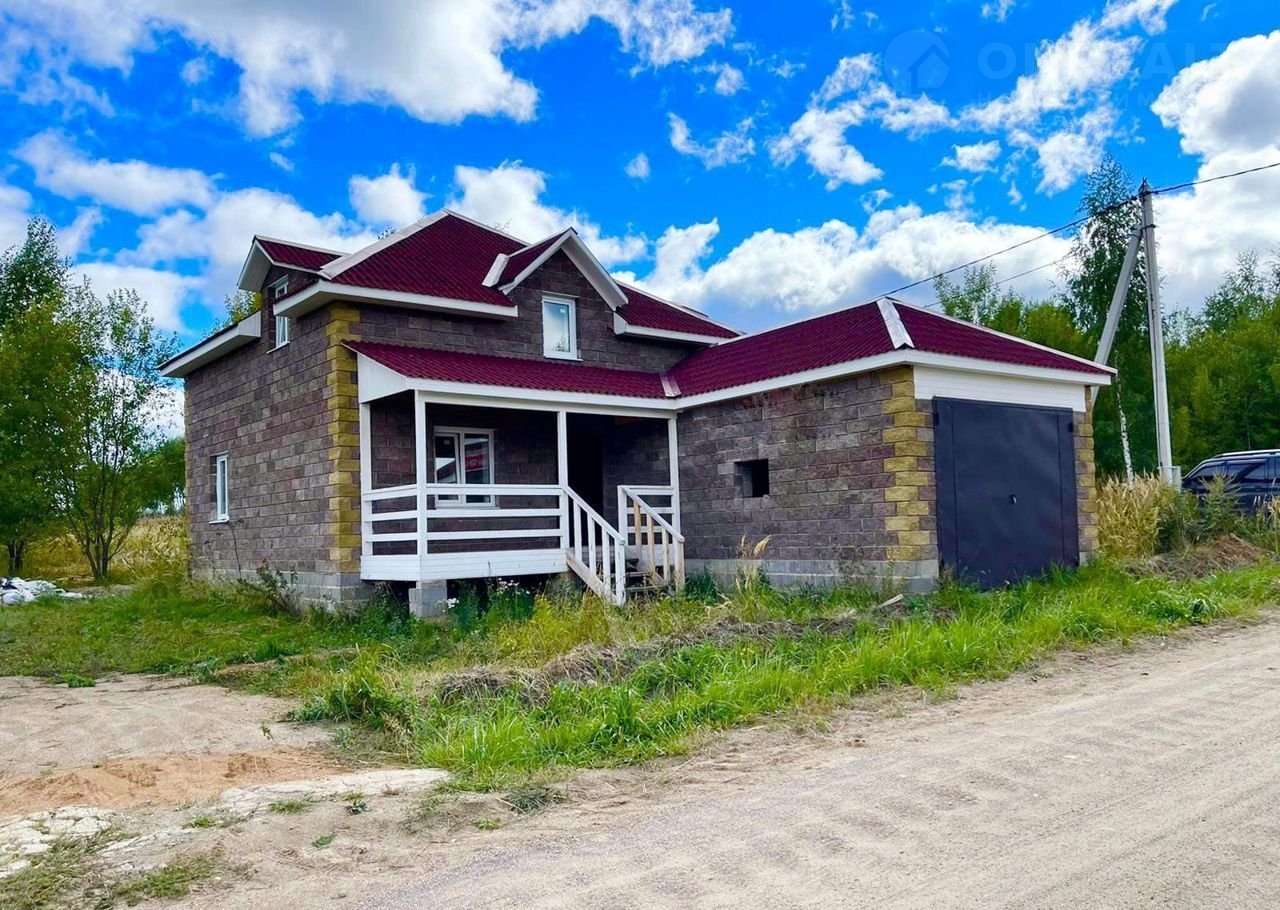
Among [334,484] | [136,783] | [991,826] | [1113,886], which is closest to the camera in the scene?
[1113,886]

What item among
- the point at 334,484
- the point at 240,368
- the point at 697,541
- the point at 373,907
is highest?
the point at 240,368

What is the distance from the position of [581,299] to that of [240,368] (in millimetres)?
5840

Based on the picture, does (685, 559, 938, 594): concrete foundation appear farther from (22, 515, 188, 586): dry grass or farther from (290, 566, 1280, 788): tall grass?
(22, 515, 188, 586): dry grass

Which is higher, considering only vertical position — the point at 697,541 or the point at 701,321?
the point at 701,321

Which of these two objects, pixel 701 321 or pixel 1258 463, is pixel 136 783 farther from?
pixel 1258 463

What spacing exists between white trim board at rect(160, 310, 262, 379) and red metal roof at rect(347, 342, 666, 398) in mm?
3269

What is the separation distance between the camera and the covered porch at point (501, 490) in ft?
41.3

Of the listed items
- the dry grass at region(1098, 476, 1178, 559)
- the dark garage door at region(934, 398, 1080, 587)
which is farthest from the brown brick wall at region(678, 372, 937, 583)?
the dry grass at region(1098, 476, 1178, 559)

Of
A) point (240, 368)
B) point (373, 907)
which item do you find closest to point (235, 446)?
point (240, 368)

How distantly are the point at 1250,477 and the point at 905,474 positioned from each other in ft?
33.3

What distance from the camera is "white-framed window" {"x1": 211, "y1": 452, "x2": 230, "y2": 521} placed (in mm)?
16938

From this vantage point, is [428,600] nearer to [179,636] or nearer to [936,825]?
[179,636]

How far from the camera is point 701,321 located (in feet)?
59.4

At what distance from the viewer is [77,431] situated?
22.8 meters
